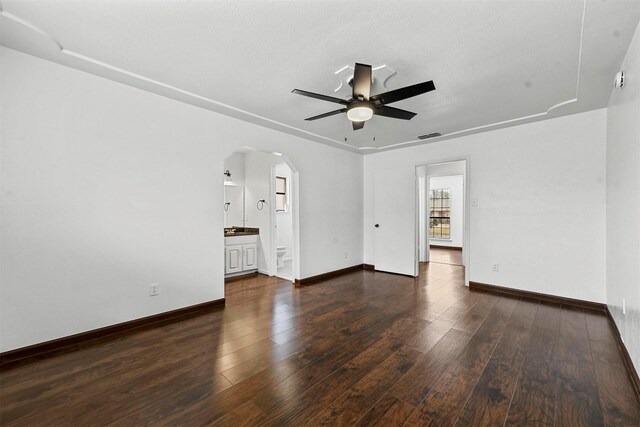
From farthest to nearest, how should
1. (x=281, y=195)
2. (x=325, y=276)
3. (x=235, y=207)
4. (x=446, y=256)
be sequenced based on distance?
1. (x=446, y=256)
2. (x=281, y=195)
3. (x=235, y=207)
4. (x=325, y=276)

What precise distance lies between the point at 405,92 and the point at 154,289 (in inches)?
125

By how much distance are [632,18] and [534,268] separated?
314cm

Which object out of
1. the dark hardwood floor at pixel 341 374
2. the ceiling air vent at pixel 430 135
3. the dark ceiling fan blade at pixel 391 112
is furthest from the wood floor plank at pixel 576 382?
the ceiling air vent at pixel 430 135

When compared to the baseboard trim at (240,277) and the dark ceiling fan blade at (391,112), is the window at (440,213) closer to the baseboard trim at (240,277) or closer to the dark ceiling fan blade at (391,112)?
the baseboard trim at (240,277)

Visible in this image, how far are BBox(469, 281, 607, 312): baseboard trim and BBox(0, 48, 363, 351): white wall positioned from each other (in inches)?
156

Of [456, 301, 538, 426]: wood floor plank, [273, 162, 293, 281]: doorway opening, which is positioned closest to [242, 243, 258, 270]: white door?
[273, 162, 293, 281]: doorway opening

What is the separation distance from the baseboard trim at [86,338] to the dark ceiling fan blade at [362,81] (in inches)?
118

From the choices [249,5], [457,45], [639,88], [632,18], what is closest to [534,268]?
[639,88]

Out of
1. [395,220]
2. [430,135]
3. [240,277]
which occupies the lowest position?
[240,277]

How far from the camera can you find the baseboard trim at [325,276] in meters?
4.66

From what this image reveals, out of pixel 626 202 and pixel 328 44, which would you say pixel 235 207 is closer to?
pixel 328 44

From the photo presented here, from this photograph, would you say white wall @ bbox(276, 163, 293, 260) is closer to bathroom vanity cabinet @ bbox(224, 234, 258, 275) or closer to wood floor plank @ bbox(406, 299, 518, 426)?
bathroom vanity cabinet @ bbox(224, 234, 258, 275)

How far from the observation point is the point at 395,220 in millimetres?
5520

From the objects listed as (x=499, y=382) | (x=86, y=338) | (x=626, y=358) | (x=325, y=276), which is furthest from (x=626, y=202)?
(x=86, y=338)
